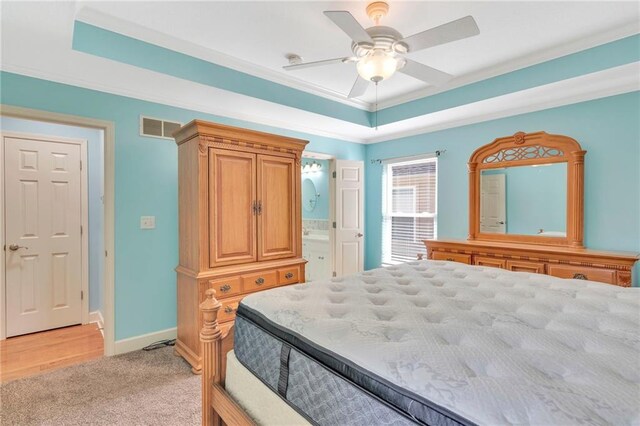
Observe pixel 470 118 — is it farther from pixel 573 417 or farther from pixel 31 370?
pixel 31 370

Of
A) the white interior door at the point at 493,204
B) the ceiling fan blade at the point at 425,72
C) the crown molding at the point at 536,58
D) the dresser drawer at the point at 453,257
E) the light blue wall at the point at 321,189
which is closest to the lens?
the ceiling fan blade at the point at 425,72

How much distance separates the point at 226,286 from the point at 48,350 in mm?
1856

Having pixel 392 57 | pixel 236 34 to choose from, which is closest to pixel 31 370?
pixel 236 34

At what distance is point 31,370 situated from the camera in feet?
8.24

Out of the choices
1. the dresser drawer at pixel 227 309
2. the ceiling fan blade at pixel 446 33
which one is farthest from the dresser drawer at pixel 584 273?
the dresser drawer at pixel 227 309

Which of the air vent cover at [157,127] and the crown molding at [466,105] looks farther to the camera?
the air vent cover at [157,127]

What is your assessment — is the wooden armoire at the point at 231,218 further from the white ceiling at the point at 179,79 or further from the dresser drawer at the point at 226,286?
the white ceiling at the point at 179,79

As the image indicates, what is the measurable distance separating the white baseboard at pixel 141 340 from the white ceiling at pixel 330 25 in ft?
8.28

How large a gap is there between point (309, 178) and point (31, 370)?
4390mm

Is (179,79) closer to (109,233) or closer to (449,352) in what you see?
(109,233)

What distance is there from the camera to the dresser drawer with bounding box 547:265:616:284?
8.61ft

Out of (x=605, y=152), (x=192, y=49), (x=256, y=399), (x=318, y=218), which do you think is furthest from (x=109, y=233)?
(x=605, y=152)

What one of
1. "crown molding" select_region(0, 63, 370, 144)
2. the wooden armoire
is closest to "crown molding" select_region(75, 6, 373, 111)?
"crown molding" select_region(0, 63, 370, 144)

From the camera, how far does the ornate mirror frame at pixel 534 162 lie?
9.97ft
